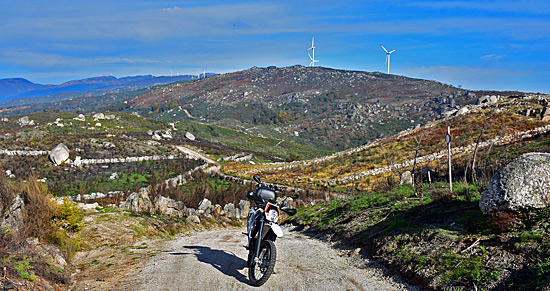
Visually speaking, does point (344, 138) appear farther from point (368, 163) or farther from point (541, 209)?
point (541, 209)

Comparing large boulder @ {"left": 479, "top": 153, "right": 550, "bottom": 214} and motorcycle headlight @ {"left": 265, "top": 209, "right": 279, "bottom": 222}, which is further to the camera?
motorcycle headlight @ {"left": 265, "top": 209, "right": 279, "bottom": 222}

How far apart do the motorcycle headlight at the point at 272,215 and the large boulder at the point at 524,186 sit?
418cm

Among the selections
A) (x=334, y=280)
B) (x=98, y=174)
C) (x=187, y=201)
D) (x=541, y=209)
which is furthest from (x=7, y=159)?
(x=541, y=209)

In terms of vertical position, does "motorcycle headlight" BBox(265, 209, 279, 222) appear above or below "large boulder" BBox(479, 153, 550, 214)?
below

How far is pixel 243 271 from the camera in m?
7.64

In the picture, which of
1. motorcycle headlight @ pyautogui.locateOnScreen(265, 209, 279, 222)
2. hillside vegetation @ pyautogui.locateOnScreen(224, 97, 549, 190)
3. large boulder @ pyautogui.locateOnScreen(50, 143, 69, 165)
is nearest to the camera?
motorcycle headlight @ pyautogui.locateOnScreen(265, 209, 279, 222)

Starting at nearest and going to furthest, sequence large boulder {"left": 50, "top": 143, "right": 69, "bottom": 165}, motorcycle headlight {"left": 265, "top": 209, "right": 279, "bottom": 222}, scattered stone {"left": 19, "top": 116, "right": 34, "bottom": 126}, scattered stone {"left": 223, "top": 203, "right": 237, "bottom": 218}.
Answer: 1. motorcycle headlight {"left": 265, "top": 209, "right": 279, "bottom": 222}
2. scattered stone {"left": 223, "top": 203, "right": 237, "bottom": 218}
3. large boulder {"left": 50, "top": 143, "right": 69, "bottom": 165}
4. scattered stone {"left": 19, "top": 116, "right": 34, "bottom": 126}

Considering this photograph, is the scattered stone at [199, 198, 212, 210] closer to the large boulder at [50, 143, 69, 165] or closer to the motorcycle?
the motorcycle

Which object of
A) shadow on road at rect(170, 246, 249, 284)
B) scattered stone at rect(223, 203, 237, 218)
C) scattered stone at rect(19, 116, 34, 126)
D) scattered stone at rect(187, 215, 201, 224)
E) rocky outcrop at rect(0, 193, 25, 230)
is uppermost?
scattered stone at rect(19, 116, 34, 126)

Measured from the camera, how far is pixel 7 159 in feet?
148

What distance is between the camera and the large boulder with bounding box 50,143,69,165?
4781cm

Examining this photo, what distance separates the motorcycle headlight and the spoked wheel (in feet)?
1.37

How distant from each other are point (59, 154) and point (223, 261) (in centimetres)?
4904

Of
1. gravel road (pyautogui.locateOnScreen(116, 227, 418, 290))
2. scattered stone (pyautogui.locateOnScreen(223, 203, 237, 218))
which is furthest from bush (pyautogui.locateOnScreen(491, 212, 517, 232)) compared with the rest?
scattered stone (pyautogui.locateOnScreen(223, 203, 237, 218))
